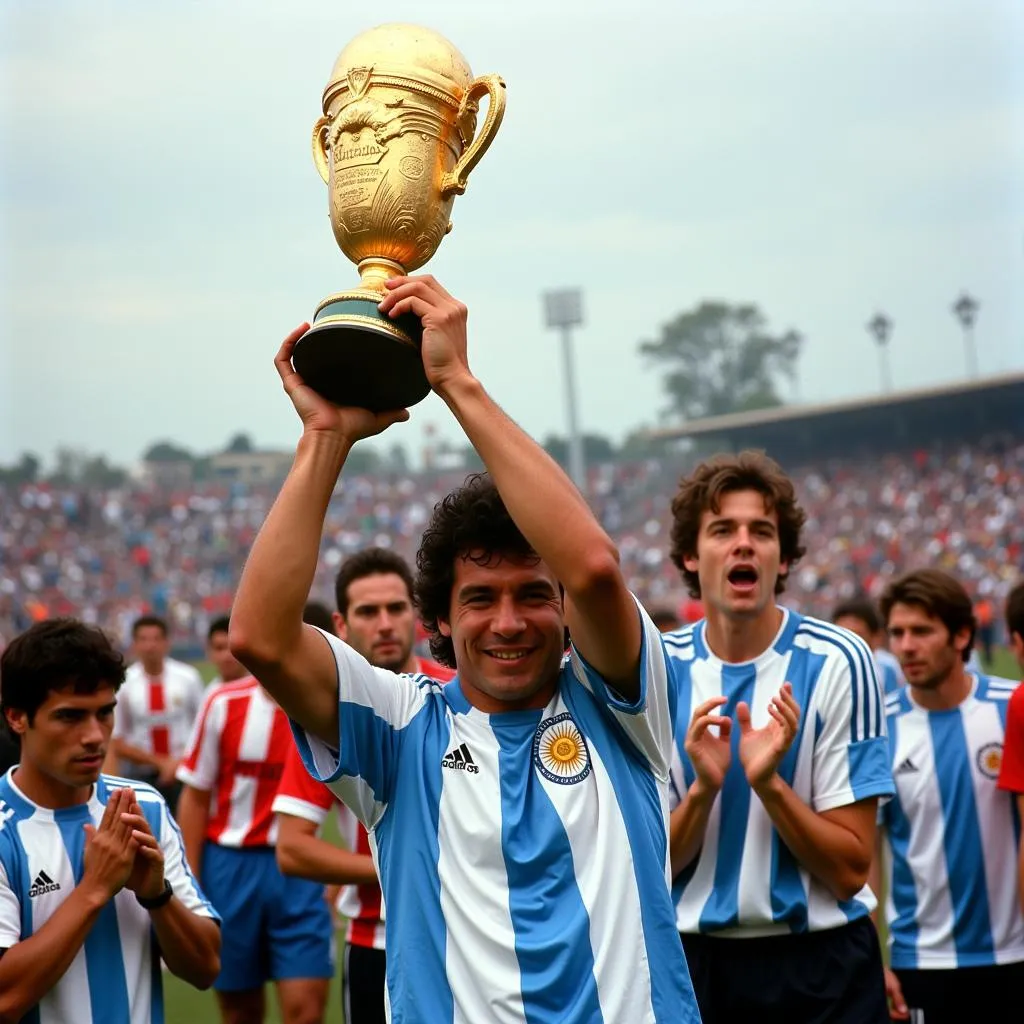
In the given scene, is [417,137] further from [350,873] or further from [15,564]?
[15,564]

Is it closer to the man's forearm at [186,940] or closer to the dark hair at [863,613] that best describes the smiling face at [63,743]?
the man's forearm at [186,940]

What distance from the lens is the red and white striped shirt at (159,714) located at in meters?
11.0

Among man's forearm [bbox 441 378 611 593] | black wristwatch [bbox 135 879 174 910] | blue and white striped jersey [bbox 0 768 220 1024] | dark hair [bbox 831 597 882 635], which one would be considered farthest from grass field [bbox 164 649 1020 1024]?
man's forearm [bbox 441 378 611 593]

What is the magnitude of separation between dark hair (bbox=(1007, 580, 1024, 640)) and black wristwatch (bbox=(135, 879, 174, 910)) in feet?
9.58

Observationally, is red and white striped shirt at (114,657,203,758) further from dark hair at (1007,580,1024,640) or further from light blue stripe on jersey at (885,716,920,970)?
dark hair at (1007,580,1024,640)

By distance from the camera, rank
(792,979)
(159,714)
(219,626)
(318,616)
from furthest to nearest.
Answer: (159,714) < (219,626) < (318,616) < (792,979)

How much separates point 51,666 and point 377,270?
1.67 meters

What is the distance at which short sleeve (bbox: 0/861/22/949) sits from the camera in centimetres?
346

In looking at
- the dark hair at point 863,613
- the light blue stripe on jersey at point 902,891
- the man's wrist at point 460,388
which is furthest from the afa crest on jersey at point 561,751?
the dark hair at point 863,613

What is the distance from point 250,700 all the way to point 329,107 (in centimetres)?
445

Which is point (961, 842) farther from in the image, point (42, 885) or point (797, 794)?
point (42, 885)

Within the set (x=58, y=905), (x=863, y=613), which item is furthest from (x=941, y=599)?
(x=863, y=613)

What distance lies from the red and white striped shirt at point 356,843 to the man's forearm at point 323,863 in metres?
0.13

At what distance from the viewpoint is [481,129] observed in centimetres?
280
